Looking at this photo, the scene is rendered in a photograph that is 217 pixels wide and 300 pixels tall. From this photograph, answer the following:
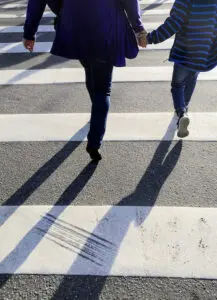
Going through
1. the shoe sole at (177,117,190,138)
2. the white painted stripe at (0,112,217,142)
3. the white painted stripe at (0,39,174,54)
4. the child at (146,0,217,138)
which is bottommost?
the white painted stripe at (0,39,174,54)

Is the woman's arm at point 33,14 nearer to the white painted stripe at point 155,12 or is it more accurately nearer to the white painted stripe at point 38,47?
the white painted stripe at point 38,47

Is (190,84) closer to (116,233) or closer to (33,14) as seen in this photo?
(33,14)

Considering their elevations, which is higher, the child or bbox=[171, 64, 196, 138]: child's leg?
the child

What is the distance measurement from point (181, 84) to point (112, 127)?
0.84 meters

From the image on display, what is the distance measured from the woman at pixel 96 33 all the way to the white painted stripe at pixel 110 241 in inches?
39.4

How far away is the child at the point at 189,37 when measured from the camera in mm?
2902

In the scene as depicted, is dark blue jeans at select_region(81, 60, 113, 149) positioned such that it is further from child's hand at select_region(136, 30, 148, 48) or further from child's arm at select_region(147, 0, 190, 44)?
child's arm at select_region(147, 0, 190, 44)

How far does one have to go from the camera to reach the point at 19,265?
2268 mm

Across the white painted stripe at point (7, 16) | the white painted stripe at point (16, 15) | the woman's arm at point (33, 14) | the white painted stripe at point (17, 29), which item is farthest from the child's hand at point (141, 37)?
the white painted stripe at point (7, 16)

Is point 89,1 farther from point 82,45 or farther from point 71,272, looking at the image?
point 71,272

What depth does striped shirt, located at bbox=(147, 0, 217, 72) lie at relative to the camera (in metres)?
2.90

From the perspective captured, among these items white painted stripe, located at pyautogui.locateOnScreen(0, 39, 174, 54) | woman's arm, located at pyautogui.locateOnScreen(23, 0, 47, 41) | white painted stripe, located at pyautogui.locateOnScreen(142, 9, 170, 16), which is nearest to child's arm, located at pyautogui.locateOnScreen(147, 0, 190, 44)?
woman's arm, located at pyautogui.locateOnScreen(23, 0, 47, 41)

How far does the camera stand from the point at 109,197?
2859 millimetres

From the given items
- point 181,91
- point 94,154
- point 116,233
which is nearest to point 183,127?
point 181,91
